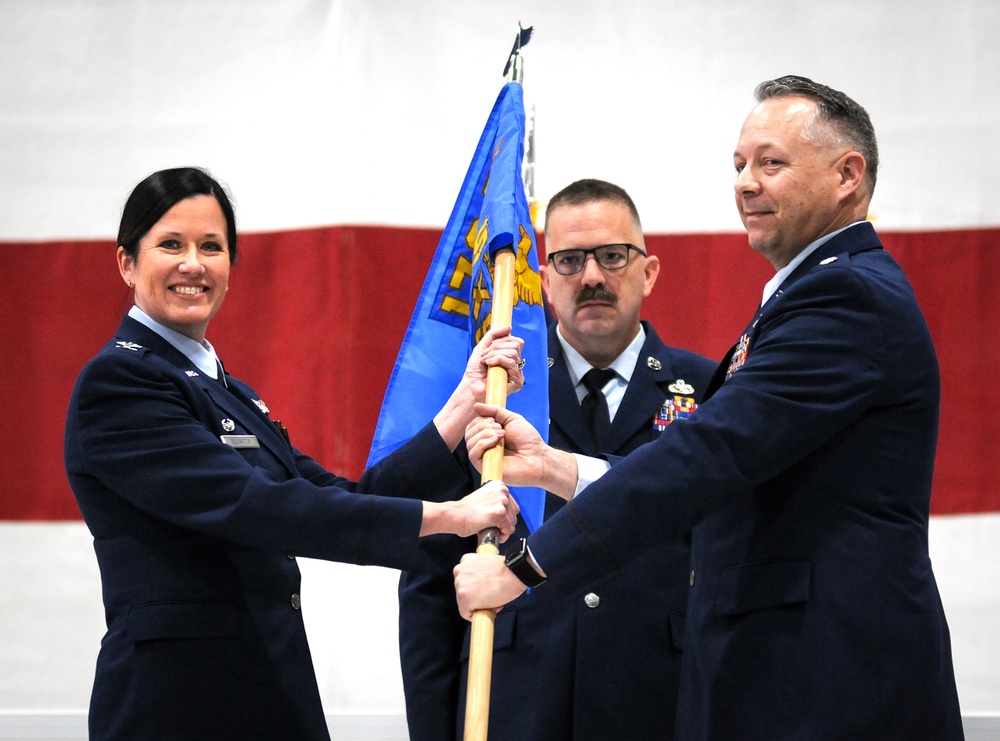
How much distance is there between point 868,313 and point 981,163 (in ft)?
6.57

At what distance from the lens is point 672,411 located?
257 centimetres

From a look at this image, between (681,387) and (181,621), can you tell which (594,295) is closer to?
(681,387)

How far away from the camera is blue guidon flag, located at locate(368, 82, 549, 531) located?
7.80ft

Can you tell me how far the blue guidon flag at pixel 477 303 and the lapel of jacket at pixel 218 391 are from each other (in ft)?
1.30

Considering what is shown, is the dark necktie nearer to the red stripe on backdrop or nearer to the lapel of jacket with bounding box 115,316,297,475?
the lapel of jacket with bounding box 115,316,297,475

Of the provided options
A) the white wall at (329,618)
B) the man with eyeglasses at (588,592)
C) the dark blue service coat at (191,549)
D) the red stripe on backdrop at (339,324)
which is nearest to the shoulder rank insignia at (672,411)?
the man with eyeglasses at (588,592)

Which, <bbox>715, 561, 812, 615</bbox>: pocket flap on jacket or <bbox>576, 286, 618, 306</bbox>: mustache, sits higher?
<bbox>576, 286, 618, 306</bbox>: mustache

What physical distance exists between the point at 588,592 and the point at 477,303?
67cm

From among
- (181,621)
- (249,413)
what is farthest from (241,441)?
(181,621)

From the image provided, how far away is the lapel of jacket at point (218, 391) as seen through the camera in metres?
2.01

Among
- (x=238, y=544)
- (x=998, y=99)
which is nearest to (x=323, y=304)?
(x=238, y=544)

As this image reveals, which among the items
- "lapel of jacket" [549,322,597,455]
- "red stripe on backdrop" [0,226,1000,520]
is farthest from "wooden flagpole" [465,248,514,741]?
"red stripe on backdrop" [0,226,1000,520]

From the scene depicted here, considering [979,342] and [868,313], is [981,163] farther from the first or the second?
[868,313]

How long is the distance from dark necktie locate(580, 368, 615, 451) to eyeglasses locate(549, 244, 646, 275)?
25 cm
